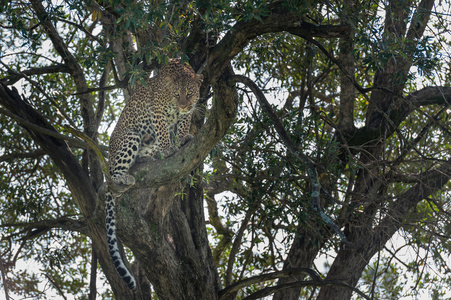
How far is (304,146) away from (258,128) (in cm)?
71

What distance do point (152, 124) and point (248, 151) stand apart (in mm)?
1519

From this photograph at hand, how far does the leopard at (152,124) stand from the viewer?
5.98 m

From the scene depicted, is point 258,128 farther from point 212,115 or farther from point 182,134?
point 212,115

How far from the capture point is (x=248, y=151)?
24.0 feet

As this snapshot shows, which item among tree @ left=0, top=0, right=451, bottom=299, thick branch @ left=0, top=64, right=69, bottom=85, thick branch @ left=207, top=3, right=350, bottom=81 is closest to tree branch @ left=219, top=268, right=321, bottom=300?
tree @ left=0, top=0, right=451, bottom=299

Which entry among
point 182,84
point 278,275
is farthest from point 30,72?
point 278,275

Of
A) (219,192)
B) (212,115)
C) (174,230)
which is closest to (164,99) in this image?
(212,115)

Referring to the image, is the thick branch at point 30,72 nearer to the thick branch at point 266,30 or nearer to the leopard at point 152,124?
the leopard at point 152,124

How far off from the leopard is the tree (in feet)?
0.75

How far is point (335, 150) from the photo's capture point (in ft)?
20.0

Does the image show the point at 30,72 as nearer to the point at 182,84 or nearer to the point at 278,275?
the point at 182,84

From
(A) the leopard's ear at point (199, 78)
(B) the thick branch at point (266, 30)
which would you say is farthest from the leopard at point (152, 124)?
(B) the thick branch at point (266, 30)

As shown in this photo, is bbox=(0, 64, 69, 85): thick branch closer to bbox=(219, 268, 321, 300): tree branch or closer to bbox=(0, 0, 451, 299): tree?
bbox=(0, 0, 451, 299): tree

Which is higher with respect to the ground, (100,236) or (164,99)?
(164,99)
